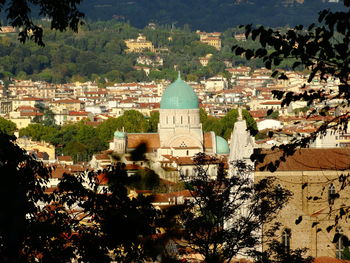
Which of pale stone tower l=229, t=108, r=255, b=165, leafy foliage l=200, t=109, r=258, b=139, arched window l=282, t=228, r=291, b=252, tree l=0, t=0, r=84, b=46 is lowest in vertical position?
arched window l=282, t=228, r=291, b=252

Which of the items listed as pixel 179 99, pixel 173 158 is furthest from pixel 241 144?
pixel 179 99

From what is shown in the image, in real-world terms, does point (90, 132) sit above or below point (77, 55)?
below

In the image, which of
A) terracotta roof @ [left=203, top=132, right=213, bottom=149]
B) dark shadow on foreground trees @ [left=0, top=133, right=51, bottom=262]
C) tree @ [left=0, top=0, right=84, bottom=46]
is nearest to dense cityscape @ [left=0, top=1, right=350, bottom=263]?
dark shadow on foreground trees @ [left=0, top=133, right=51, bottom=262]

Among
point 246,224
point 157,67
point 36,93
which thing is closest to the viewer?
point 246,224

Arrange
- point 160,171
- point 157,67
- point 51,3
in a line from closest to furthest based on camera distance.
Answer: point 160,171 → point 51,3 → point 157,67

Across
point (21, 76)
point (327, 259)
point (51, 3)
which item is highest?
point (21, 76)

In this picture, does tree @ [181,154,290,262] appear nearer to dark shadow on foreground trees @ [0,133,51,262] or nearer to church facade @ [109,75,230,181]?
dark shadow on foreground trees @ [0,133,51,262]

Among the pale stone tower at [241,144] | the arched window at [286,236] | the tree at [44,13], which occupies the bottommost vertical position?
the arched window at [286,236]

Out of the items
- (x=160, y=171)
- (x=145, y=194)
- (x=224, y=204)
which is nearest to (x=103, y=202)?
(x=145, y=194)

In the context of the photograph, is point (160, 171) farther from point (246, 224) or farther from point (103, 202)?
point (246, 224)

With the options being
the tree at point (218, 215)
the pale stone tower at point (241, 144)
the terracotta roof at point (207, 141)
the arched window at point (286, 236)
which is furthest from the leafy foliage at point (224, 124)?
the tree at point (218, 215)

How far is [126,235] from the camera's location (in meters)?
10.3

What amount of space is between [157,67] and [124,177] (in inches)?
7232

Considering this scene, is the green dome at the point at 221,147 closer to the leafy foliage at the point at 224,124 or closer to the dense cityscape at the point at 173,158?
the dense cityscape at the point at 173,158
